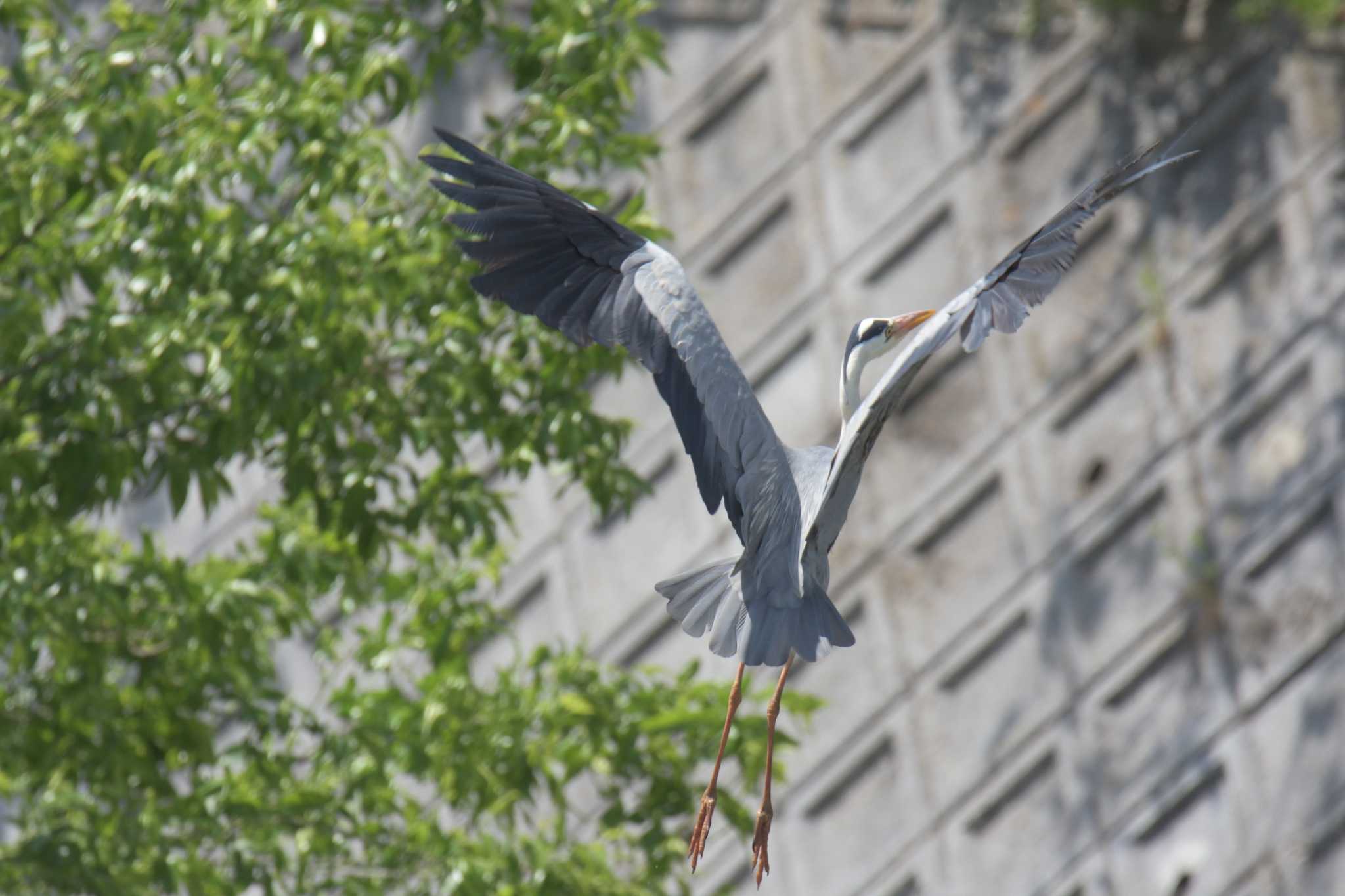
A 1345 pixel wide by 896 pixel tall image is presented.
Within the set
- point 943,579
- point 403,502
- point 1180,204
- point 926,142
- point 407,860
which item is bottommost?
point 407,860

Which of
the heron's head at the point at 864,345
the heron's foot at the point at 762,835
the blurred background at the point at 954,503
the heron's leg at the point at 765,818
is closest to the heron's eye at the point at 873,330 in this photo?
the heron's head at the point at 864,345

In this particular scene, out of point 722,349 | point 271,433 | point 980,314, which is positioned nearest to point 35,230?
point 271,433

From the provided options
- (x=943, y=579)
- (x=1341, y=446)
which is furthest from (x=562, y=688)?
(x=1341, y=446)

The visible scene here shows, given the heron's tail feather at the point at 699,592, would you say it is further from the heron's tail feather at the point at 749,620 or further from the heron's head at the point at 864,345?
the heron's head at the point at 864,345

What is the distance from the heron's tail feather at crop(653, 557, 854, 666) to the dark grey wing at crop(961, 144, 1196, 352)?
0.67 m

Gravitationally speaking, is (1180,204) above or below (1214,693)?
above

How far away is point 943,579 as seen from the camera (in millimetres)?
7590

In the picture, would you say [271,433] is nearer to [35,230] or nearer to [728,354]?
[35,230]

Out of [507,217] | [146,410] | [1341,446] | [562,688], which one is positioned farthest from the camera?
[1341,446]

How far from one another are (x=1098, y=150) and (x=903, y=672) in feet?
7.07

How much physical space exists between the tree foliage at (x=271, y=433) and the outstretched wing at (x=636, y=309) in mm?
904

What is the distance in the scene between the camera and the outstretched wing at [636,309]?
13.3 ft

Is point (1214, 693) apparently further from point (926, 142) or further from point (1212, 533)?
point (926, 142)

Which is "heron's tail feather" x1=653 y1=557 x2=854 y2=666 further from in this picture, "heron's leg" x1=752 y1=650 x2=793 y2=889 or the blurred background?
the blurred background
